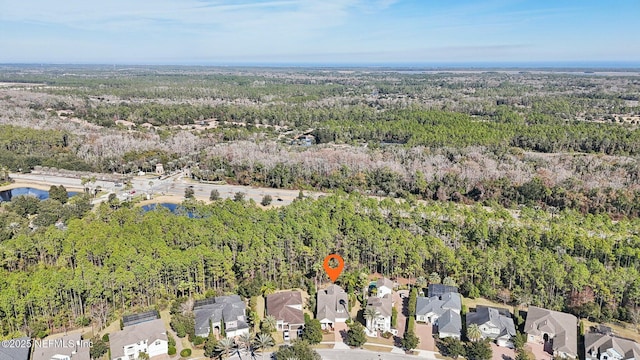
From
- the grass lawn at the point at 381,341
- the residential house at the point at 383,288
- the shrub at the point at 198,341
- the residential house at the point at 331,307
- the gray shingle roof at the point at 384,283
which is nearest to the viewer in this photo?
the shrub at the point at 198,341

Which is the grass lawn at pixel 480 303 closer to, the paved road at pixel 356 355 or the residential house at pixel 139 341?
the paved road at pixel 356 355

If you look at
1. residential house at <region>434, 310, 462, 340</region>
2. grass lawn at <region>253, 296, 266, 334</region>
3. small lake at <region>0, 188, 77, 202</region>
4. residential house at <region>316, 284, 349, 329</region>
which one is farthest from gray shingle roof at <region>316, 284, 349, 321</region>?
small lake at <region>0, 188, 77, 202</region>

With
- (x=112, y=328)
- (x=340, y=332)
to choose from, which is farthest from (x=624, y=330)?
(x=112, y=328)

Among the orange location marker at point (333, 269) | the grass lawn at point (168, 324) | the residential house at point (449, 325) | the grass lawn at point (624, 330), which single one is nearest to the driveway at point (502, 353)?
the residential house at point (449, 325)

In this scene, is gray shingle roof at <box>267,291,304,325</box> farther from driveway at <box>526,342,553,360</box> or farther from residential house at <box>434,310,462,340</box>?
driveway at <box>526,342,553,360</box>

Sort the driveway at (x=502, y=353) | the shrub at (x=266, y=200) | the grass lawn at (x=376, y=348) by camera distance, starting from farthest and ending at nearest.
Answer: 1. the shrub at (x=266, y=200)
2. the grass lawn at (x=376, y=348)
3. the driveway at (x=502, y=353)

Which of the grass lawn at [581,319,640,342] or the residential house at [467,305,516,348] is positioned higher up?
the residential house at [467,305,516,348]
